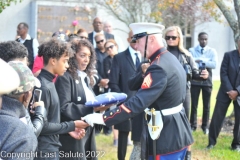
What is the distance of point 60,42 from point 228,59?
13.7 ft

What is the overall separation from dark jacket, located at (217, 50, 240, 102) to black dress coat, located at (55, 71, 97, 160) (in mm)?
3708

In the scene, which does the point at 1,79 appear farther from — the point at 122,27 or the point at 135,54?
the point at 122,27

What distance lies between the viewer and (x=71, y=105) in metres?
4.44

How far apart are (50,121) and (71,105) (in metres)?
0.54

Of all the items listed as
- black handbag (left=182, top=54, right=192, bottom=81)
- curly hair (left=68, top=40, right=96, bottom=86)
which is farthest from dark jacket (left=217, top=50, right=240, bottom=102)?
curly hair (left=68, top=40, right=96, bottom=86)

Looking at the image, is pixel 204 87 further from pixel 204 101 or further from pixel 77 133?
pixel 77 133

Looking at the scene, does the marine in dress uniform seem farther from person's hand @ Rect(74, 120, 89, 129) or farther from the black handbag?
the black handbag

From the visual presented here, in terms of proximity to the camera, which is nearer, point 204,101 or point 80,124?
point 80,124

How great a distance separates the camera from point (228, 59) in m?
7.64

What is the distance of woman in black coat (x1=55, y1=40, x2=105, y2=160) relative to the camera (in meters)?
4.43

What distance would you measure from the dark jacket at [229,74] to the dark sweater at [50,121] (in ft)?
13.8

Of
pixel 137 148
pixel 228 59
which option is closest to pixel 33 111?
pixel 137 148

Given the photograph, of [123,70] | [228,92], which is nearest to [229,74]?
[228,92]

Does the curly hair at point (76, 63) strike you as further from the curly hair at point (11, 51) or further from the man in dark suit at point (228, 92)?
the man in dark suit at point (228, 92)
